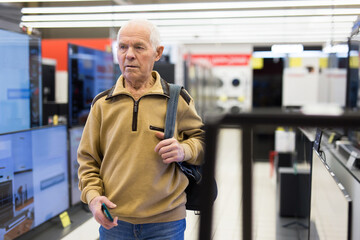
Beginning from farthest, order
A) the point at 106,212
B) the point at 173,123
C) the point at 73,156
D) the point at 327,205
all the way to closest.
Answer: the point at 73,156, the point at 327,205, the point at 173,123, the point at 106,212

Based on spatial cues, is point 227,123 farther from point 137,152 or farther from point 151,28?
point 151,28

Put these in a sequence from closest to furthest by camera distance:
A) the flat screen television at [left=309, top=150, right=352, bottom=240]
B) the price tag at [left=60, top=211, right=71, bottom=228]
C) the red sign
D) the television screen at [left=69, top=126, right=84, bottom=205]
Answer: the flat screen television at [left=309, top=150, right=352, bottom=240]
the price tag at [left=60, top=211, right=71, bottom=228]
the television screen at [left=69, top=126, right=84, bottom=205]
the red sign

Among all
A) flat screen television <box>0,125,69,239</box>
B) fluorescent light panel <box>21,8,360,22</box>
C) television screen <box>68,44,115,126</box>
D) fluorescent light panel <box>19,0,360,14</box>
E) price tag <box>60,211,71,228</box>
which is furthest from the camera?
fluorescent light panel <box>21,8,360,22</box>

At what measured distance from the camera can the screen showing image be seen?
362 centimetres

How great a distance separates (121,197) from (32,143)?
2572 mm

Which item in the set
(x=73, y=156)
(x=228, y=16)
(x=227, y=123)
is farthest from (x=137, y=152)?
(x=228, y=16)

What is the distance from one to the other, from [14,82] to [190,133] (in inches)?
103

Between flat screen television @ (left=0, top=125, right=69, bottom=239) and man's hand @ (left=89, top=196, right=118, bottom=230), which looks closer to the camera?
man's hand @ (left=89, top=196, right=118, bottom=230)

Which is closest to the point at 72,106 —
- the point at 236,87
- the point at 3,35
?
the point at 3,35

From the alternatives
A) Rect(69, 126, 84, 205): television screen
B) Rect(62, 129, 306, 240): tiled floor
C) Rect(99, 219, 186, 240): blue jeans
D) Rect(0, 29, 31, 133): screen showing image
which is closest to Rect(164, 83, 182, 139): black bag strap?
Rect(99, 219, 186, 240): blue jeans

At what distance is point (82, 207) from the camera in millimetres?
5156

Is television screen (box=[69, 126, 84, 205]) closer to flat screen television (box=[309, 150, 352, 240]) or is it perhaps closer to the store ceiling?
the store ceiling

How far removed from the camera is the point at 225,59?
13.8 metres

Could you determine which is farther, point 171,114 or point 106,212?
point 171,114
